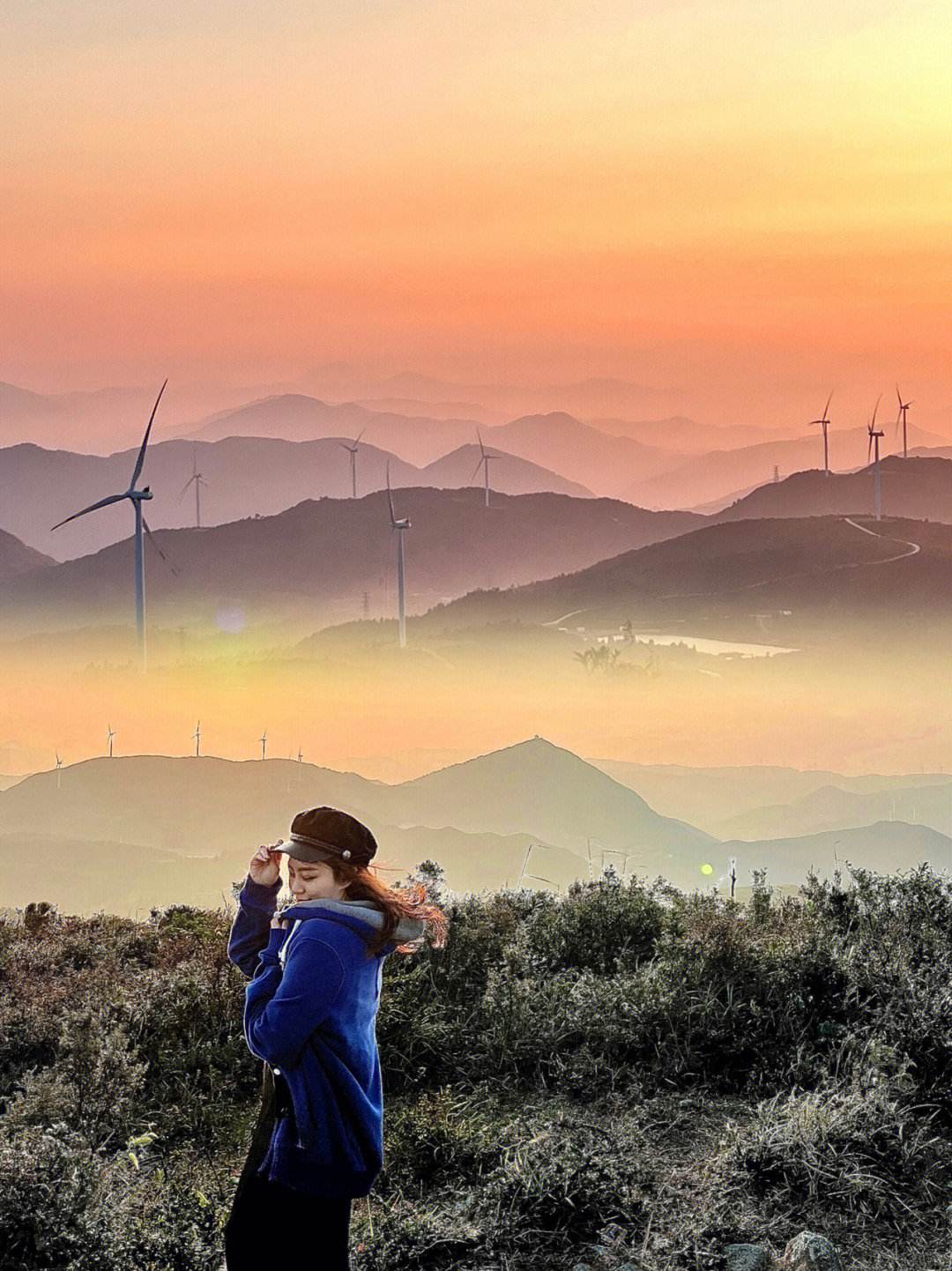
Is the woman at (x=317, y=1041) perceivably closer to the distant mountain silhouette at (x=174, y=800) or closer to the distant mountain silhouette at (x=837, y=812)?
the distant mountain silhouette at (x=174, y=800)

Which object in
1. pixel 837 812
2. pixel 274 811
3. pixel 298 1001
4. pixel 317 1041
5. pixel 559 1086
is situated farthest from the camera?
pixel 837 812

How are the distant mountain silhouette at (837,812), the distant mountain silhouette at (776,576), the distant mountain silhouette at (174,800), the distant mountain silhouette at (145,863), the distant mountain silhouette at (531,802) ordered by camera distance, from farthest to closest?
1. the distant mountain silhouette at (776,576)
2. the distant mountain silhouette at (531,802)
3. the distant mountain silhouette at (837,812)
4. the distant mountain silhouette at (174,800)
5. the distant mountain silhouette at (145,863)

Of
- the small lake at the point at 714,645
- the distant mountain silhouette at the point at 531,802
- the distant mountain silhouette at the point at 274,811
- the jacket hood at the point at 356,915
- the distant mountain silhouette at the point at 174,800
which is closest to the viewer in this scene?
the jacket hood at the point at 356,915

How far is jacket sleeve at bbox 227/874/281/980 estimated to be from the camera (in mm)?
5484

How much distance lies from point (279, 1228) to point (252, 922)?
1.08 metres

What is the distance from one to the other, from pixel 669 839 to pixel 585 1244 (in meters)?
121

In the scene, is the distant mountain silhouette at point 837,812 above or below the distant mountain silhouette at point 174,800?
below

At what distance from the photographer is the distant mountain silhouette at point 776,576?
163 metres

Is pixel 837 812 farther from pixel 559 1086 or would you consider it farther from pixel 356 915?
pixel 356 915

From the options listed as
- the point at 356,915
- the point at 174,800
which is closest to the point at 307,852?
the point at 356,915

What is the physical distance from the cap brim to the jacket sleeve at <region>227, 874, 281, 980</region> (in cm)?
20

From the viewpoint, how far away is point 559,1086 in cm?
942

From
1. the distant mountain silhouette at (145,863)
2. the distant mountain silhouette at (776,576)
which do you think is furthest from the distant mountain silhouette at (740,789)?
the distant mountain silhouette at (145,863)

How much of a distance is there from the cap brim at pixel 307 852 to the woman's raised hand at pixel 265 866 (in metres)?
0.06
